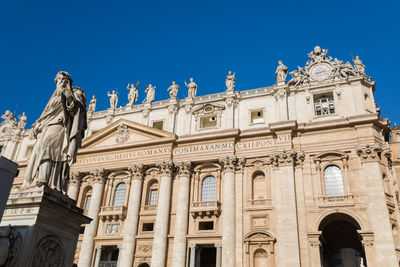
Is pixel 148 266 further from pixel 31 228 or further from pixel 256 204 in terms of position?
pixel 31 228

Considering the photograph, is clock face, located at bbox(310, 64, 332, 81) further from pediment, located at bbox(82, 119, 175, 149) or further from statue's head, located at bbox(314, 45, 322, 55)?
pediment, located at bbox(82, 119, 175, 149)

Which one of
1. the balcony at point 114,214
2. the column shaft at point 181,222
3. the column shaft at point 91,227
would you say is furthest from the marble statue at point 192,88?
the balcony at point 114,214

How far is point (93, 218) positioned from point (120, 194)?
3.28 meters

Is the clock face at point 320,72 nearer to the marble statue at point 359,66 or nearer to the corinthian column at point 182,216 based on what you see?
the marble statue at point 359,66

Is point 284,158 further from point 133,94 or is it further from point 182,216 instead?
point 133,94

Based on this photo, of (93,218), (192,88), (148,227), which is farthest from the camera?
(192,88)

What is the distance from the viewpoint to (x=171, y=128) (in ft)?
111

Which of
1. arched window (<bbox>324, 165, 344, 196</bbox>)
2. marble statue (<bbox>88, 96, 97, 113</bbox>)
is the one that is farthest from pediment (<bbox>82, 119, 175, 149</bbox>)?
arched window (<bbox>324, 165, 344, 196</bbox>)

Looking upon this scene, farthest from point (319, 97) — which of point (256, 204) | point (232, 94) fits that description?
point (256, 204)

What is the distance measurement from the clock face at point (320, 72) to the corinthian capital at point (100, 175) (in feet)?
69.3

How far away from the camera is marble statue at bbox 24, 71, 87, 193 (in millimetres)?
8328

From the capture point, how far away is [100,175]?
111ft

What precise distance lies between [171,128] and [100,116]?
30.7ft

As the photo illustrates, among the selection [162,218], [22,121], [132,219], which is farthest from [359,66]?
[22,121]
